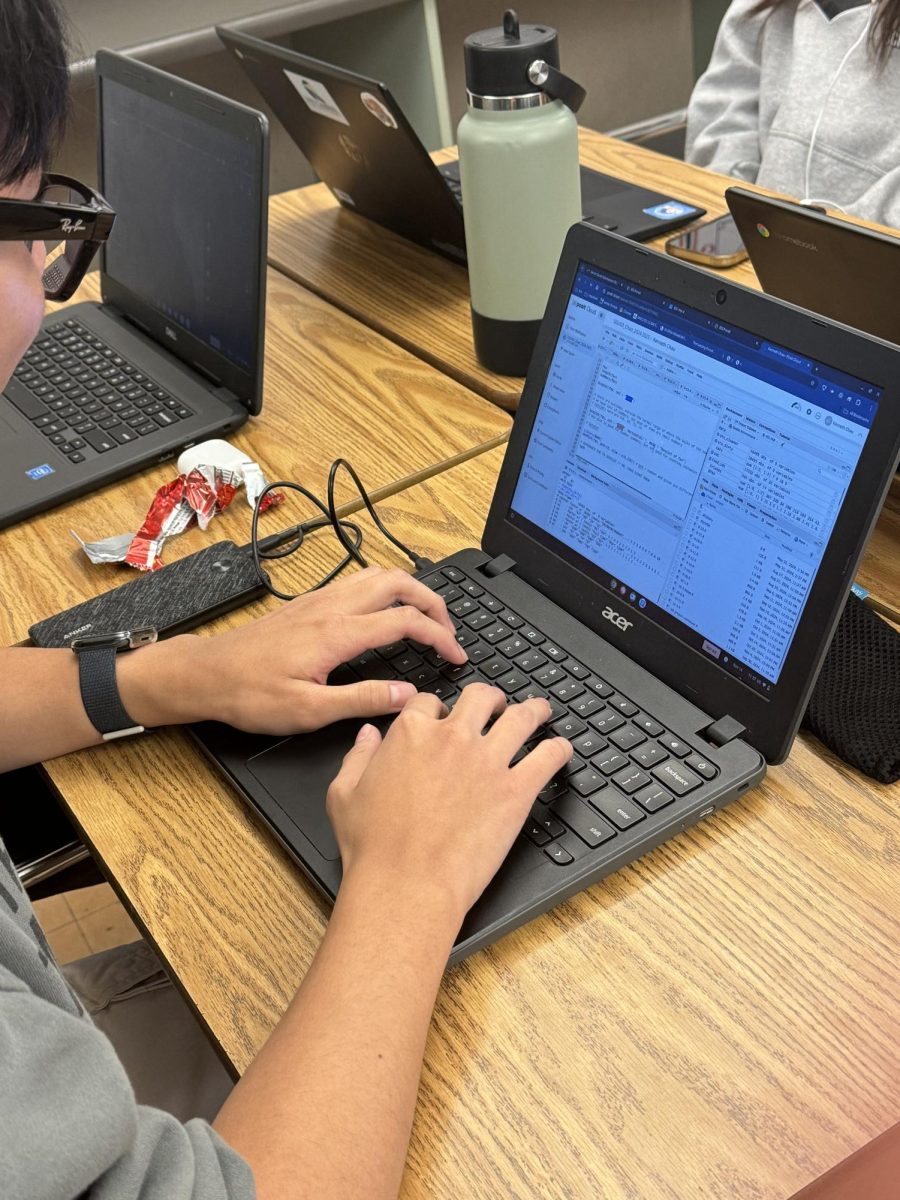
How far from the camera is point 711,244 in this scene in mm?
1441

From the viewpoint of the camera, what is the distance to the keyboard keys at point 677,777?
720mm

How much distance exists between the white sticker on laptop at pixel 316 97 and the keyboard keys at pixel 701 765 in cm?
103

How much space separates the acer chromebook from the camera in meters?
0.69

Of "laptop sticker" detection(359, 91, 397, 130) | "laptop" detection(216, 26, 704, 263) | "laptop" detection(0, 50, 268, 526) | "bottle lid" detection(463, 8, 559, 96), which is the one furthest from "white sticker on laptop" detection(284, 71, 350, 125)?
"bottle lid" detection(463, 8, 559, 96)

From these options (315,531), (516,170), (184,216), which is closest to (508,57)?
(516,170)

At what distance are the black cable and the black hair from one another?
0.39 meters

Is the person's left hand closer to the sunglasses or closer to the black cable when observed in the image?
the black cable

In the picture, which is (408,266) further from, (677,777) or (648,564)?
(677,777)

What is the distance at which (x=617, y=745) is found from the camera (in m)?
0.76

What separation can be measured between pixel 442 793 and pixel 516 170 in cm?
70

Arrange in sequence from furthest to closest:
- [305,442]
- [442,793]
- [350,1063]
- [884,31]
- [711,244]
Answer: [884,31] → [711,244] → [305,442] → [442,793] → [350,1063]

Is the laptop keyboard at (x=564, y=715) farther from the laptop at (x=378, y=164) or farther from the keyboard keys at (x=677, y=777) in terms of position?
the laptop at (x=378, y=164)

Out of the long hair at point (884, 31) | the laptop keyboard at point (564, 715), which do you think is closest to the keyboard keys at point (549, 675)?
the laptop keyboard at point (564, 715)

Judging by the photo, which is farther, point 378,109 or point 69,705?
point 378,109
